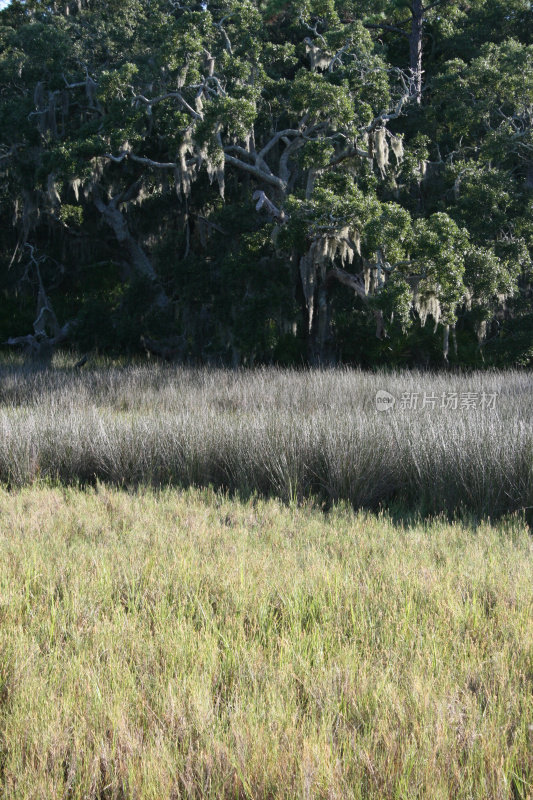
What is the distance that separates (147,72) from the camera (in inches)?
656

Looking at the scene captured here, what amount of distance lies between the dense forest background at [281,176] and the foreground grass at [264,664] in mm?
9403

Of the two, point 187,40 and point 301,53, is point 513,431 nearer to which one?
point 187,40

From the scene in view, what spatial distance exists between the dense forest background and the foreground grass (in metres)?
9.40

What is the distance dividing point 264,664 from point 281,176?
14.7 m

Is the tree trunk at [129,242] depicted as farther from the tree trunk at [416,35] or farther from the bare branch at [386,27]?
the bare branch at [386,27]

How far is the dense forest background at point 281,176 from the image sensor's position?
45.5 ft

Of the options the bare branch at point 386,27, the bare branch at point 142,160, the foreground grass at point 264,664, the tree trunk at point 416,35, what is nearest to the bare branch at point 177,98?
the bare branch at point 142,160

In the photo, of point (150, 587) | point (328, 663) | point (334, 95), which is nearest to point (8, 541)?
point (150, 587)

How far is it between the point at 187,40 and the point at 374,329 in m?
7.62

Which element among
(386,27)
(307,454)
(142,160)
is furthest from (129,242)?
(307,454)

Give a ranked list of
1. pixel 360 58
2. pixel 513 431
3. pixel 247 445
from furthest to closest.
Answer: pixel 360 58, pixel 247 445, pixel 513 431

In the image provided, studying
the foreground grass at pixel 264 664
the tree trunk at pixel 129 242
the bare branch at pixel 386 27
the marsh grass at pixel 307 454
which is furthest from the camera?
the bare branch at pixel 386 27

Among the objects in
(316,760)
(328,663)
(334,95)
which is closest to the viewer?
(316,760)

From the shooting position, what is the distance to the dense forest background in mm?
13859
